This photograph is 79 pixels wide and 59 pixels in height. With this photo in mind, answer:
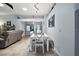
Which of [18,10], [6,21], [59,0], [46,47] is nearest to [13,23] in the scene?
[6,21]

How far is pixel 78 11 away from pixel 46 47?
283 cm

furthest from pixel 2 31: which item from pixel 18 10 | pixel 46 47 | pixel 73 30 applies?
pixel 73 30

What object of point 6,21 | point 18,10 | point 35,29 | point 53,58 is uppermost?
point 18,10

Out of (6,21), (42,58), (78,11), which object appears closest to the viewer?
(42,58)

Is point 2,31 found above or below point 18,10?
below

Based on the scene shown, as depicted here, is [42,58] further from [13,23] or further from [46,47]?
[13,23]

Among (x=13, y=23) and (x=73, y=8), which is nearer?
(x=73, y=8)

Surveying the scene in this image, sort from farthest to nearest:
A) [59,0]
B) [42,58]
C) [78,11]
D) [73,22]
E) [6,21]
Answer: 1. [6,21]
2. [73,22]
3. [78,11]
4. [59,0]
5. [42,58]

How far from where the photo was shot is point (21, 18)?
5086 millimetres

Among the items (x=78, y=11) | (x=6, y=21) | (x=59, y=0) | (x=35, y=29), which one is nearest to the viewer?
(x=59, y=0)

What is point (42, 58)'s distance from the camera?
5.07 feet

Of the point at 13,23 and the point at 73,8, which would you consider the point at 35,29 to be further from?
the point at 73,8

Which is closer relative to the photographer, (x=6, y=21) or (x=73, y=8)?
(x=73, y=8)

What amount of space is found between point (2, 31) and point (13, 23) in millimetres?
610
